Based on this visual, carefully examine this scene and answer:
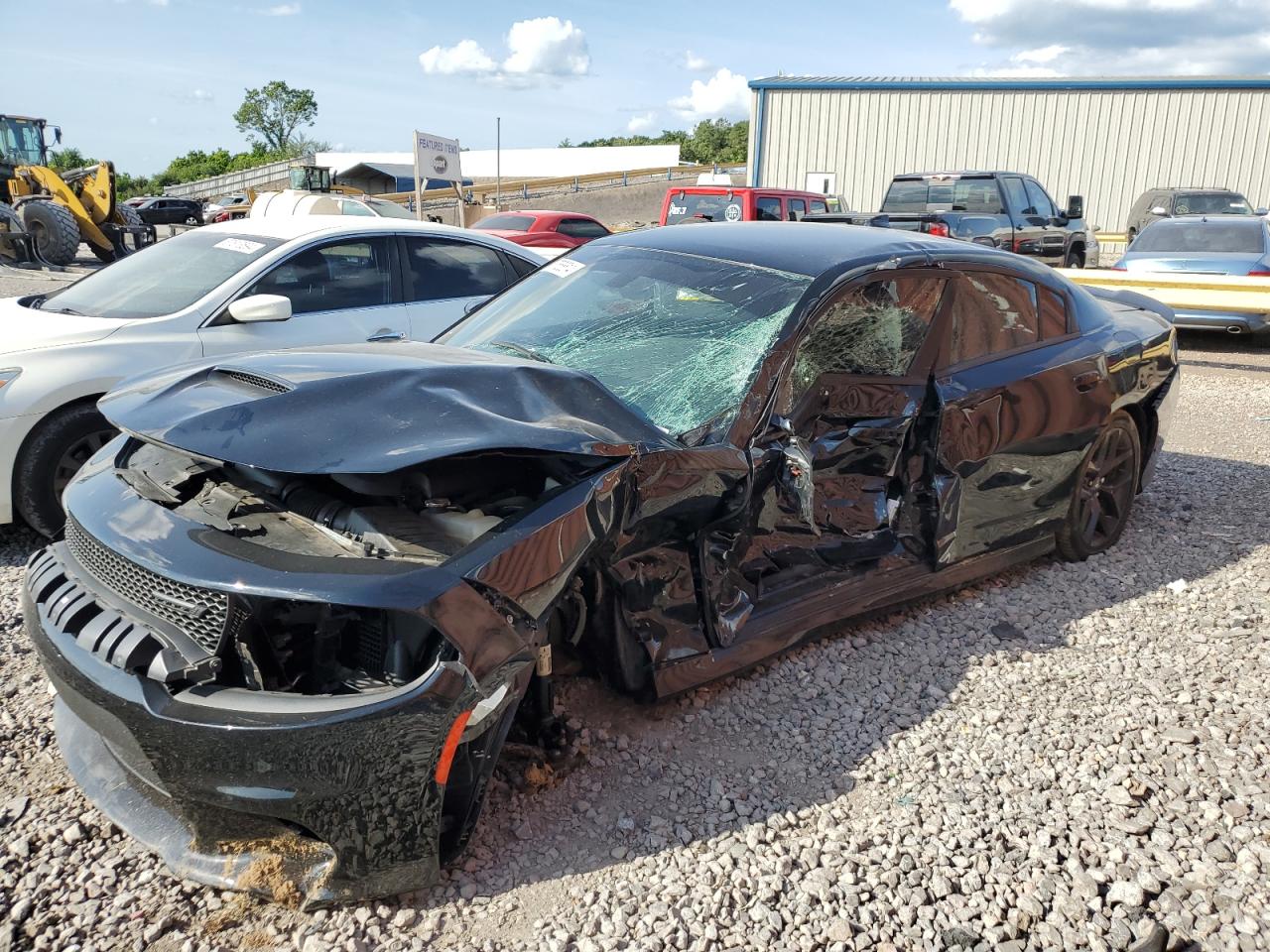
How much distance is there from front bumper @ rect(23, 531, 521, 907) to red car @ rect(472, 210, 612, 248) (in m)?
12.9

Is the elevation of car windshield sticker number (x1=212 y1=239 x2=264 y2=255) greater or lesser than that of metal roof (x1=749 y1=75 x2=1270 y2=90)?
lesser

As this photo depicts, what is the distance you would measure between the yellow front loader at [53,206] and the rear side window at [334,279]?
46.5 feet

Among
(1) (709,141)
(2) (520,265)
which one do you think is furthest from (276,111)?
(2) (520,265)

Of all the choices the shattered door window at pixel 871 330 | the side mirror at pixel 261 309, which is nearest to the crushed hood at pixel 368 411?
the shattered door window at pixel 871 330

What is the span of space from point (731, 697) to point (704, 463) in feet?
3.04

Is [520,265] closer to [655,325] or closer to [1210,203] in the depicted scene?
[655,325]

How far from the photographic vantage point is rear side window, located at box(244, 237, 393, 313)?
5152 mm

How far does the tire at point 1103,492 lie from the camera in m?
4.46

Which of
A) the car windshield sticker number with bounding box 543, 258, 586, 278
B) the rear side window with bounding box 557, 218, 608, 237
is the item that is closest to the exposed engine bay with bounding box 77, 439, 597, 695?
the car windshield sticker number with bounding box 543, 258, 586, 278

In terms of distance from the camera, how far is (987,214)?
12.5m

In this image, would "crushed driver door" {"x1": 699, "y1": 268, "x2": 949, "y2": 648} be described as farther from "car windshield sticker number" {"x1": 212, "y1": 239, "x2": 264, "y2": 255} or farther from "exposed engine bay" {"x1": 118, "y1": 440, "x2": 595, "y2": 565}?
"car windshield sticker number" {"x1": 212, "y1": 239, "x2": 264, "y2": 255}

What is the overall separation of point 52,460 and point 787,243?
3.30 metres

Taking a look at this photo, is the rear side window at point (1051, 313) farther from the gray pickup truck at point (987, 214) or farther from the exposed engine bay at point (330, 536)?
the gray pickup truck at point (987, 214)

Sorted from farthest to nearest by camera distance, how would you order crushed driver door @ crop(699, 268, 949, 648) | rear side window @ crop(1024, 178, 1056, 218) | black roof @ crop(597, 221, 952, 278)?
rear side window @ crop(1024, 178, 1056, 218)
black roof @ crop(597, 221, 952, 278)
crushed driver door @ crop(699, 268, 949, 648)
